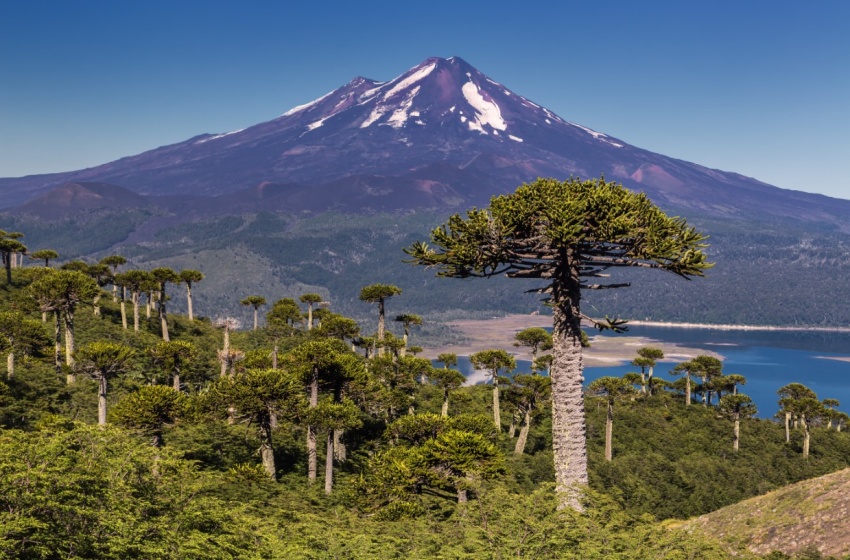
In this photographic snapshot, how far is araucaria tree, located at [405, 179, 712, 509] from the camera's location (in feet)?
55.0

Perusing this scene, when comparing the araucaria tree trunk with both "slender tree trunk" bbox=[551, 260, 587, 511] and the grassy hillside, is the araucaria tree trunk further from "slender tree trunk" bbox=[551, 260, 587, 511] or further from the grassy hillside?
"slender tree trunk" bbox=[551, 260, 587, 511]

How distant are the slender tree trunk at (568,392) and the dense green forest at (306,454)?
80cm

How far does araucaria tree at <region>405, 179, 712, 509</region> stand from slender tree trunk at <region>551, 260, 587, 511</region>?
30mm

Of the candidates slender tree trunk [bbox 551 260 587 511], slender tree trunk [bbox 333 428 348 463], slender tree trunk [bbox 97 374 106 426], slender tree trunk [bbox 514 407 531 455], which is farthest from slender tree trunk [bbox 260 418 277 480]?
slender tree trunk [bbox 514 407 531 455]

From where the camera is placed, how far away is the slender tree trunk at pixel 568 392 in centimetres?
1712

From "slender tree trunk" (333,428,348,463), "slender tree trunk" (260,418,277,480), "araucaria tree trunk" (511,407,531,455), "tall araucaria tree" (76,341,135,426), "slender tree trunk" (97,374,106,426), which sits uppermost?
"tall araucaria tree" (76,341,135,426)

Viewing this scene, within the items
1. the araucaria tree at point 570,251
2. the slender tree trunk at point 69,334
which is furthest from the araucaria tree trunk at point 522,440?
the slender tree trunk at point 69,334

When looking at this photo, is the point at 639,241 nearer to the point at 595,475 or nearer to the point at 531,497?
the point at 531,497

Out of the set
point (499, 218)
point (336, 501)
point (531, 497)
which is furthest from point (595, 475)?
point (499, 218)

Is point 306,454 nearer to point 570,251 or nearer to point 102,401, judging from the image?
point 102,401

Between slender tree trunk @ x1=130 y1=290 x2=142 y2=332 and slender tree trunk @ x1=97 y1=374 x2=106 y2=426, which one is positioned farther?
slender tree trunk @ x1=130 y1=290 x2=142 y2=332

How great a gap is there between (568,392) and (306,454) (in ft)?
91.6

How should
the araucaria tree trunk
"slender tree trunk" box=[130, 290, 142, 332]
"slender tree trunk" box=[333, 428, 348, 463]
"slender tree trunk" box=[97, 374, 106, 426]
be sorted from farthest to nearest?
"slender tree trunk" box=[130, 290, 142, 332], the araucaria tree trunk, "slender tree trunk" box=[333, 428, 348, 463], "slender tree trunk" box=[97, 374, 106, 426]

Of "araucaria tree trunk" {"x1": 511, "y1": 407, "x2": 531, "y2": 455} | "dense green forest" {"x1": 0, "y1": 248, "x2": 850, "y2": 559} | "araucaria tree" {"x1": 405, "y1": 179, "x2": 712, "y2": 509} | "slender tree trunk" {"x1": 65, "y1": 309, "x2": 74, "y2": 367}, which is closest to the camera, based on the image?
"dense green forest" {"x1": 0, "y1": 248, "x2": 850, "y2": 559}
